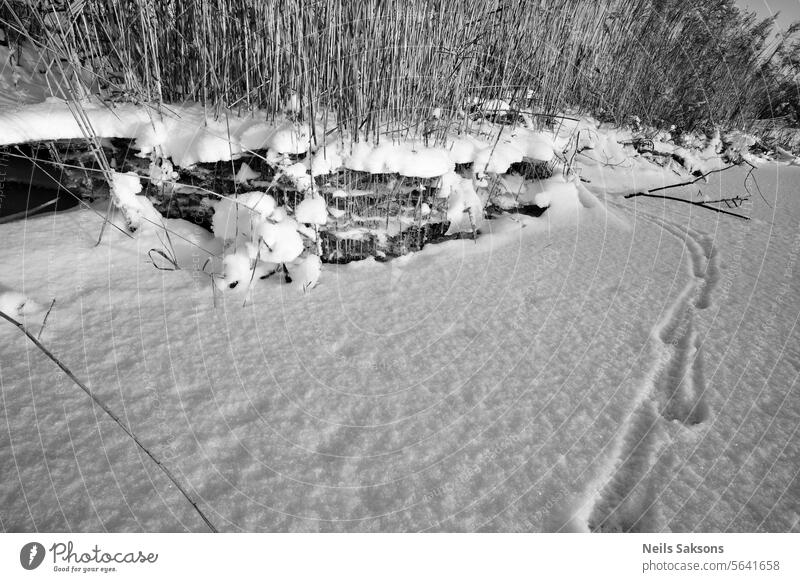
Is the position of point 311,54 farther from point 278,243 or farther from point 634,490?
point 634,490

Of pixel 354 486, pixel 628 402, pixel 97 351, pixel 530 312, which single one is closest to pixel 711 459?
pixel 628 402

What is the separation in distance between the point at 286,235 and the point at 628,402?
97 cm

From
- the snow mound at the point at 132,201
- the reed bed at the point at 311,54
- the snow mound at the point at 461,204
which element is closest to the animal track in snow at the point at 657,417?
the snow mound at the point at 461,204

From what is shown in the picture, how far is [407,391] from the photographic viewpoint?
37.2 inches

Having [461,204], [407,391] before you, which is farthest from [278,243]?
[461,204]

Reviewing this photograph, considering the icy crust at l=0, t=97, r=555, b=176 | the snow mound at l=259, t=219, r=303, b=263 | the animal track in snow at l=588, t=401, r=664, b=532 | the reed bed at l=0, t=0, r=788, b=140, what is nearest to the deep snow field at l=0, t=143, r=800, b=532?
the animal track in snow at l=588, t=401, r=664, b=532
